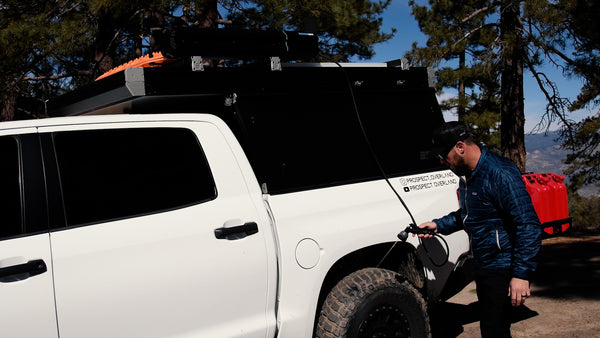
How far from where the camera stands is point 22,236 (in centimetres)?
272

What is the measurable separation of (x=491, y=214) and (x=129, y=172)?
200 centimetres

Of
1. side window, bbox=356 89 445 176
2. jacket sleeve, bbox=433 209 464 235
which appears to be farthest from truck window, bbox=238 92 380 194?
jacket sleeve, bbox=433 209 464 235

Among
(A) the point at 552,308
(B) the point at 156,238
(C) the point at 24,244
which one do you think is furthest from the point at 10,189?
(A) the point at 552,308

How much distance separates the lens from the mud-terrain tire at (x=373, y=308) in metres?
3.62

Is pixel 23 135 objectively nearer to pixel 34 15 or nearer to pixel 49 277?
pixel 49 277

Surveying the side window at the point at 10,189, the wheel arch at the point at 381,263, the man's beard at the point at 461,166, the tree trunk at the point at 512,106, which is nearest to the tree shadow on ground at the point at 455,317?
the wheel arch at the point at 381,263

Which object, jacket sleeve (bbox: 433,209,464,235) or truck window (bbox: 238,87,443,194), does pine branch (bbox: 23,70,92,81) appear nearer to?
truck window (bbox: 238,87,443,194)

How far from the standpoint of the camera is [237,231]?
328 cm

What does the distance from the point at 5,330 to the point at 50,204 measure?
597 mm

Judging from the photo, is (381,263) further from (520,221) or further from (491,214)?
(520,221)

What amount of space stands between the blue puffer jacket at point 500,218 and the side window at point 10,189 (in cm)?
237

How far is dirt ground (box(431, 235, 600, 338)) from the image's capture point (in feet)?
17.1

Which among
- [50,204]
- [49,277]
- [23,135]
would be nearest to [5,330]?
[49,277]

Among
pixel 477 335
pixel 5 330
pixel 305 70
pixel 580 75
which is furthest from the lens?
pixel 580 75
